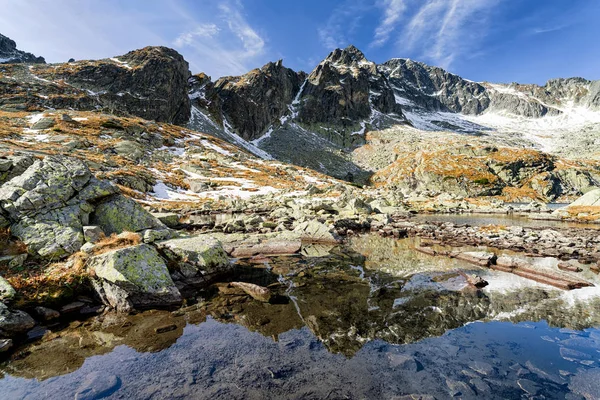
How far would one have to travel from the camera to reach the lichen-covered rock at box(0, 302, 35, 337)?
7876mm

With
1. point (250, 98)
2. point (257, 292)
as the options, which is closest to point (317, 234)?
point (257, 292)

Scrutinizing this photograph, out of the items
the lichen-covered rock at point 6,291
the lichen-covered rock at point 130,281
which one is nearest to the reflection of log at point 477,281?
the lichen-covered rock at point 130,281

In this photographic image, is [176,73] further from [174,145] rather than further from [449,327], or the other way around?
[449,327]

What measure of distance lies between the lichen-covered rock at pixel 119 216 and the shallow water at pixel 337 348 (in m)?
7.84

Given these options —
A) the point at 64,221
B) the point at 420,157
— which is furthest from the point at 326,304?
the point at 420,157

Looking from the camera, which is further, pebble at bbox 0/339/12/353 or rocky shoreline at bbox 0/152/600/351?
rocky shoreline at bbox 0/152/600/351

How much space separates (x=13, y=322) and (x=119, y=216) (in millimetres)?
8930

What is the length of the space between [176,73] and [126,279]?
489 feet

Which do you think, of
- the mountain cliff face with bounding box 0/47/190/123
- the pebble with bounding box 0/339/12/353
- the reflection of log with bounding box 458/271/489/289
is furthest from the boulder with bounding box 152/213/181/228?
the mountain cliff face with bounding box 0/47/190/123

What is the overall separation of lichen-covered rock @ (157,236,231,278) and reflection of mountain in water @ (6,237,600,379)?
1303 mm

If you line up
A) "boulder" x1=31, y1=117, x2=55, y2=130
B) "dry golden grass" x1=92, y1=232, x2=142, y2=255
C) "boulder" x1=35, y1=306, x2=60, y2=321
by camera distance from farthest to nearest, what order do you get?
"boulder" x1=31, y1=117, x2=55, y2=130 → "dry golden grass" x1=92, y1=232, x2=142, y2=255 → "boulder" x1=35, y1=306, x2=60, y2=321

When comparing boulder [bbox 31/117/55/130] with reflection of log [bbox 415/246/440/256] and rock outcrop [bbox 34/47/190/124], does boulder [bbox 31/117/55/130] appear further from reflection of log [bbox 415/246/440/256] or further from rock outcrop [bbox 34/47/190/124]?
reflection of log [bbox 415/246/440/256]

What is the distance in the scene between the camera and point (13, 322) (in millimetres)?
8109

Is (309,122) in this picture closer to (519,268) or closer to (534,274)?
(519,268)
